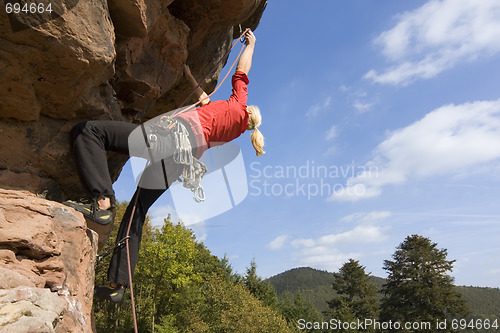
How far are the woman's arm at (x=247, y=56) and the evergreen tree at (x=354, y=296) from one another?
44.4m

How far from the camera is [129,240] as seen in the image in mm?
3650

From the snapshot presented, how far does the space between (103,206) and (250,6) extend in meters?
3.98

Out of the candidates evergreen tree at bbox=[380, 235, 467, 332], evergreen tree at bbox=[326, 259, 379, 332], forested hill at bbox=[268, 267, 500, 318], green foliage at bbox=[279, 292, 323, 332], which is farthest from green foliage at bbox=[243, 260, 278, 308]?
forested hill at bbox=[268, 267, 500, 318]

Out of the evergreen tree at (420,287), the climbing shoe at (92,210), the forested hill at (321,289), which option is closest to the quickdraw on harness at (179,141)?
the climbing shoe at (92,210)

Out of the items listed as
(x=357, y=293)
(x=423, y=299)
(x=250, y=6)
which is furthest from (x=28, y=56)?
(x=357, y=293)

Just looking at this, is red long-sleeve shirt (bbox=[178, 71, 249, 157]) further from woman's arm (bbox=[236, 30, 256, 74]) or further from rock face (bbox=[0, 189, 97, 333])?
rock face (bbox=[0, 189, 97, 333])

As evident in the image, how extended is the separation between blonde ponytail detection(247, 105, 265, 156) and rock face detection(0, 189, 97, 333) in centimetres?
201

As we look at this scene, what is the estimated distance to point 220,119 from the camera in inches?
158

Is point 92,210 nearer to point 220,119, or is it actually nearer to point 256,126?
point 220,119

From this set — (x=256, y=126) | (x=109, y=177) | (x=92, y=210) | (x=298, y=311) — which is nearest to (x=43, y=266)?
(x=92, y=210)

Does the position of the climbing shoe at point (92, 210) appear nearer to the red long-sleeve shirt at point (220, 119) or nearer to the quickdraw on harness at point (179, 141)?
the quickdraw on harness at point (179, 141)

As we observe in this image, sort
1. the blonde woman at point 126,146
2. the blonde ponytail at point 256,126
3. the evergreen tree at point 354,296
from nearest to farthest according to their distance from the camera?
the blonde woman at point 126,146 → the blonde ponytail at point 256,126 → the evergreen tree at point 354,296

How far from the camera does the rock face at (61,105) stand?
2559 millimetres

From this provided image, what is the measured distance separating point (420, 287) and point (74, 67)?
40758mm
